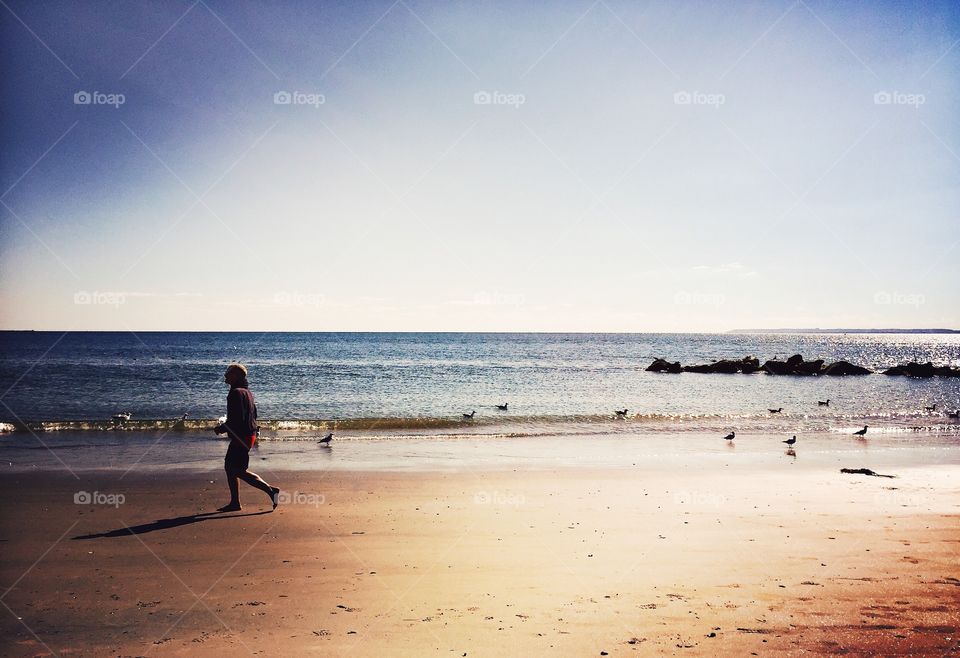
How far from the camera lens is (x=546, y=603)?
5648 millimetres

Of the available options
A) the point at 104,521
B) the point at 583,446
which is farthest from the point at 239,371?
the point at 583,446

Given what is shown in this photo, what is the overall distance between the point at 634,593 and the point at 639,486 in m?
5.40

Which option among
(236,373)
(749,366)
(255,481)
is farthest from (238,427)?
(749,366)

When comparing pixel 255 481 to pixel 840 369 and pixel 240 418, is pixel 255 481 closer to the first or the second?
pixel 240 418

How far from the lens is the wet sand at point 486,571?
16.3 feet

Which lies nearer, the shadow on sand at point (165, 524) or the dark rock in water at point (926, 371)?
the shadow on sand at point (165, 524)

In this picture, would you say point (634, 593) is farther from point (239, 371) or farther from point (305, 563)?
point (239, 371)

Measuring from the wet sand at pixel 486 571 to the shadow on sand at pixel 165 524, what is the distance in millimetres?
57

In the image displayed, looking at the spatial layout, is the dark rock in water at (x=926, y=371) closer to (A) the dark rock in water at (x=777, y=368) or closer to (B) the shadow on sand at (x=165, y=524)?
(A) the dark rock in water at (x=777, y=368)

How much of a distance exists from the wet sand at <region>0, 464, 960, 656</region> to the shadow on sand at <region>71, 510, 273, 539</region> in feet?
0.19

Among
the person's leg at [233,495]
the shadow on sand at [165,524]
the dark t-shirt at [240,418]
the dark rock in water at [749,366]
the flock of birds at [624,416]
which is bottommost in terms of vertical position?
the flock of birds at [624,416]

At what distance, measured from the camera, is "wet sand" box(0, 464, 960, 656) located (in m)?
4.97

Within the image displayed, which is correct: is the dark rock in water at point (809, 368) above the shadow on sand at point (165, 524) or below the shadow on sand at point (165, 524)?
above

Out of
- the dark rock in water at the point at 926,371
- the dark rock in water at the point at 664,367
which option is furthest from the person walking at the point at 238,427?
the dark rock in water at the point at 926,371
